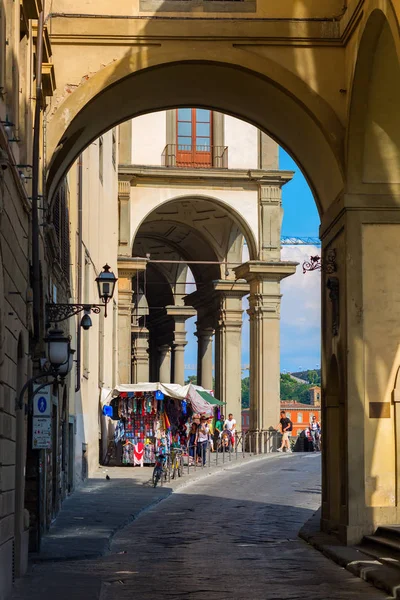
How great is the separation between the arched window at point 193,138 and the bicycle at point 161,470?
1551 centimetres

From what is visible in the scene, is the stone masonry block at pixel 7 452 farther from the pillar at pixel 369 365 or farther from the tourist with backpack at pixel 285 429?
the tourist with backpack at pixel 285 429

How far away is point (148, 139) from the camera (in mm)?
41969

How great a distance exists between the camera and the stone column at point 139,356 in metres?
56.8

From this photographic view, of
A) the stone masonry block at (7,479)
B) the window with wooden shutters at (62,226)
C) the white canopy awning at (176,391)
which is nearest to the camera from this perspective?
the stone masonry block at (7,479)

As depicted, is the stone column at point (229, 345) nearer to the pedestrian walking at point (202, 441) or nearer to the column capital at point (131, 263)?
the column capital at point (131, 263)

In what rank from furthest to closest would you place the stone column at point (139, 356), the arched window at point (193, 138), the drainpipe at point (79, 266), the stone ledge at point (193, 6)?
the stone column at point (139, 356), the arched window at point (193, 138), the drainpipe at point (79, 266), the stone ledge at point (193, 6)

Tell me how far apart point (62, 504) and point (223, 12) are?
9634 millimetres

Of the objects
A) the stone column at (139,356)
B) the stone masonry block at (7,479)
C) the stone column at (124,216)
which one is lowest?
the stone masonry block at (7,479)

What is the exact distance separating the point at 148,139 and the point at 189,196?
2.43 m

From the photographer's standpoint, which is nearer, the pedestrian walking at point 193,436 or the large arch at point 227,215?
the pedestrian walking at point 193,436

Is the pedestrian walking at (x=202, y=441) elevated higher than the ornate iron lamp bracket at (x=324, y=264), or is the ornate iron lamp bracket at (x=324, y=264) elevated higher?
the ornate iron lamp bracket at (x=324, y=264)

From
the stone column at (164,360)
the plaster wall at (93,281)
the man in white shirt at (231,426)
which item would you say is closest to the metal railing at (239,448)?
the man in white shirt at (231,426)

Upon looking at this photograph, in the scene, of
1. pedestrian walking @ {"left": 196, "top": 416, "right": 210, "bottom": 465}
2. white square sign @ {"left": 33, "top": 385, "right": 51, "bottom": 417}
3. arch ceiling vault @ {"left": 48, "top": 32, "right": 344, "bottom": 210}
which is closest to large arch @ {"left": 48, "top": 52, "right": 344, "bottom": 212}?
arch ceiling vault @ {"left": 48, "top": 32, "right": 344, "bottom": 210}

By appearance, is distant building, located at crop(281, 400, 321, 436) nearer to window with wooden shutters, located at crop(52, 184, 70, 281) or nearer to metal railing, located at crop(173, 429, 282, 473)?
metal railing, located at crop(173, 429, 282, 473)
